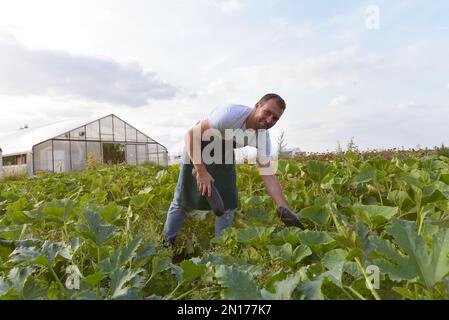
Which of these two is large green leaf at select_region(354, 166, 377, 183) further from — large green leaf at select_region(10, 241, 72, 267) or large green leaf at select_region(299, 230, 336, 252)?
large green leaf at select_region(10, 241, 72, 267)

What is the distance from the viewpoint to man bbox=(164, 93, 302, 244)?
213 centimetres

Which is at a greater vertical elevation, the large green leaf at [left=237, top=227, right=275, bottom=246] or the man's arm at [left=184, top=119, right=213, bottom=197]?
the man's arm at [left=184, top=119, right=213, bottom=197]

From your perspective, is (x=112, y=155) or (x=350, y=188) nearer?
(x=350, y=188)

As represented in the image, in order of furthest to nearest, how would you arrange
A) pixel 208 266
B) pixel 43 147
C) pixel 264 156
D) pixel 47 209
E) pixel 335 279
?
pixel 43 147, pixel 264 156, pixel 47 209, pixel 208 266, pixel 335 279

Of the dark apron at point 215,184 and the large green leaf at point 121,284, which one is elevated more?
the dark apron at point 215,184

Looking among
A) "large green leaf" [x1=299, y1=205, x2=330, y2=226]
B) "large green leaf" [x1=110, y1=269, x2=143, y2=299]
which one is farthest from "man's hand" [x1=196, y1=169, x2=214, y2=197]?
"large green leaf" [x1=110, y1=269, x2=143, y2=299]

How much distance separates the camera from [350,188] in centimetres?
253

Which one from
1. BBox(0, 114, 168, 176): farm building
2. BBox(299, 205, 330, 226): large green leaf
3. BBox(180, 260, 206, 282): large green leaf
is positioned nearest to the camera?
BBox(180, 260, 206, 282): large green leaf

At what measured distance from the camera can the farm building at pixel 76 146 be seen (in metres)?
15.8

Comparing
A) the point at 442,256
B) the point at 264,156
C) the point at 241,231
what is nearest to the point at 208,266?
the point at 241,231

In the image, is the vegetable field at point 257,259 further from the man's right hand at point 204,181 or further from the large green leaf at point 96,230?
the man's right hand at point 204,181

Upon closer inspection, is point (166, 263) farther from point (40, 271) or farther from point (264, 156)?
point (264, 156)

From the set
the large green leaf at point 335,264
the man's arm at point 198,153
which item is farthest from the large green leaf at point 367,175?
the large green leaf at point 335,264
